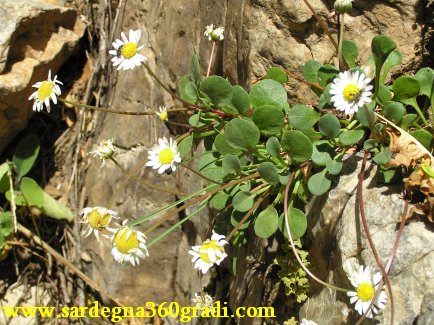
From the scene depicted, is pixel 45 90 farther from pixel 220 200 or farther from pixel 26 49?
pixel 26 49

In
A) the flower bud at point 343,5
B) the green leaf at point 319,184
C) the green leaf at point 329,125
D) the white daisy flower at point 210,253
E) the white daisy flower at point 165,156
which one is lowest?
the white daisy flower at point 210,253

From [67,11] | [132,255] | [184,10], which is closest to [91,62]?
[67,11]

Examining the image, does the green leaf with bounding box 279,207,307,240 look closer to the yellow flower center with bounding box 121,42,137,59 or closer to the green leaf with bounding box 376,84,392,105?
the green leaf with bounding box 376,84,392,105

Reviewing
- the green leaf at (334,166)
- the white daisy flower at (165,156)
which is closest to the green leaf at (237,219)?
the white daisy flower at (165,156)

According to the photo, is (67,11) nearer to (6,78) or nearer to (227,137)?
(6,78)

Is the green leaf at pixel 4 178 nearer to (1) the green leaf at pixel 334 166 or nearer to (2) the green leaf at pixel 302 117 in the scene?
(2) the green leaf at pixel 302 117

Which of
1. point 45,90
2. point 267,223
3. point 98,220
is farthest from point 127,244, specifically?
point 45,90
